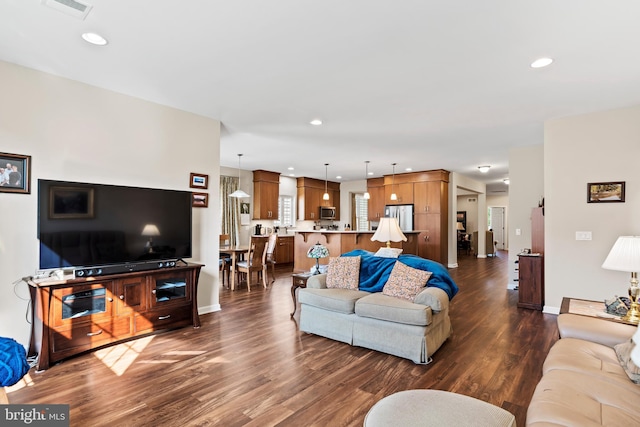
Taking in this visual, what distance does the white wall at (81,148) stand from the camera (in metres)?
3.02

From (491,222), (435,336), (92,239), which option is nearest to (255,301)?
(92,239)

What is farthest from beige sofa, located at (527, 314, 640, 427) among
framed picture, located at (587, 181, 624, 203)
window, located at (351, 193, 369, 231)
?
window, located at (351, 193, 369, 231)

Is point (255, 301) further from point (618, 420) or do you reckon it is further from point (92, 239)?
→ point (618, 420)

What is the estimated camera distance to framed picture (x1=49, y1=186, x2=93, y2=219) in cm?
309

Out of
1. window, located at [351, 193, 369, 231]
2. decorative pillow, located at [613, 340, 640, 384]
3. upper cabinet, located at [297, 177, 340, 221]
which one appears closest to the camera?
decorative pillow, located at [613, 340, 640, 384]

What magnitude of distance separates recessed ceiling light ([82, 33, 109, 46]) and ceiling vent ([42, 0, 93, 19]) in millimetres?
242

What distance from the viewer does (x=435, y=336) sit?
320 cm

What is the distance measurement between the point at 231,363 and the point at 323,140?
3.84 m

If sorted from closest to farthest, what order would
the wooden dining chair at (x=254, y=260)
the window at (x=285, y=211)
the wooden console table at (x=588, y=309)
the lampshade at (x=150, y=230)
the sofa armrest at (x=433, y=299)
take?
the wooden console table at (x=588, y=309)
the sofa armrest at (x=433, y=299)
the lampshade at (x=150, y=230)
the wooden dining chair at (x=254, y=260)
the window at (x=285, y=211)

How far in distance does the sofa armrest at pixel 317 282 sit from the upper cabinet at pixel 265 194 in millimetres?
5055

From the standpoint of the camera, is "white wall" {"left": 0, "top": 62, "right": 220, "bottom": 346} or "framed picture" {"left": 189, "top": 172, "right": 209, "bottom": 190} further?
"framed picture" {"left": 189, "top": 172, "right": 209, "bottom": 190}

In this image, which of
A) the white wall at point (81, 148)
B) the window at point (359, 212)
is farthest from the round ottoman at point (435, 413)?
the window at point (359, 212)

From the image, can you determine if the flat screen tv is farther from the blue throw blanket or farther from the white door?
the white door

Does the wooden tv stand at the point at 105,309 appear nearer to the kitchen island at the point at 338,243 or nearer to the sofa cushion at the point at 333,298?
the sofa cushion at the point at 333,298
